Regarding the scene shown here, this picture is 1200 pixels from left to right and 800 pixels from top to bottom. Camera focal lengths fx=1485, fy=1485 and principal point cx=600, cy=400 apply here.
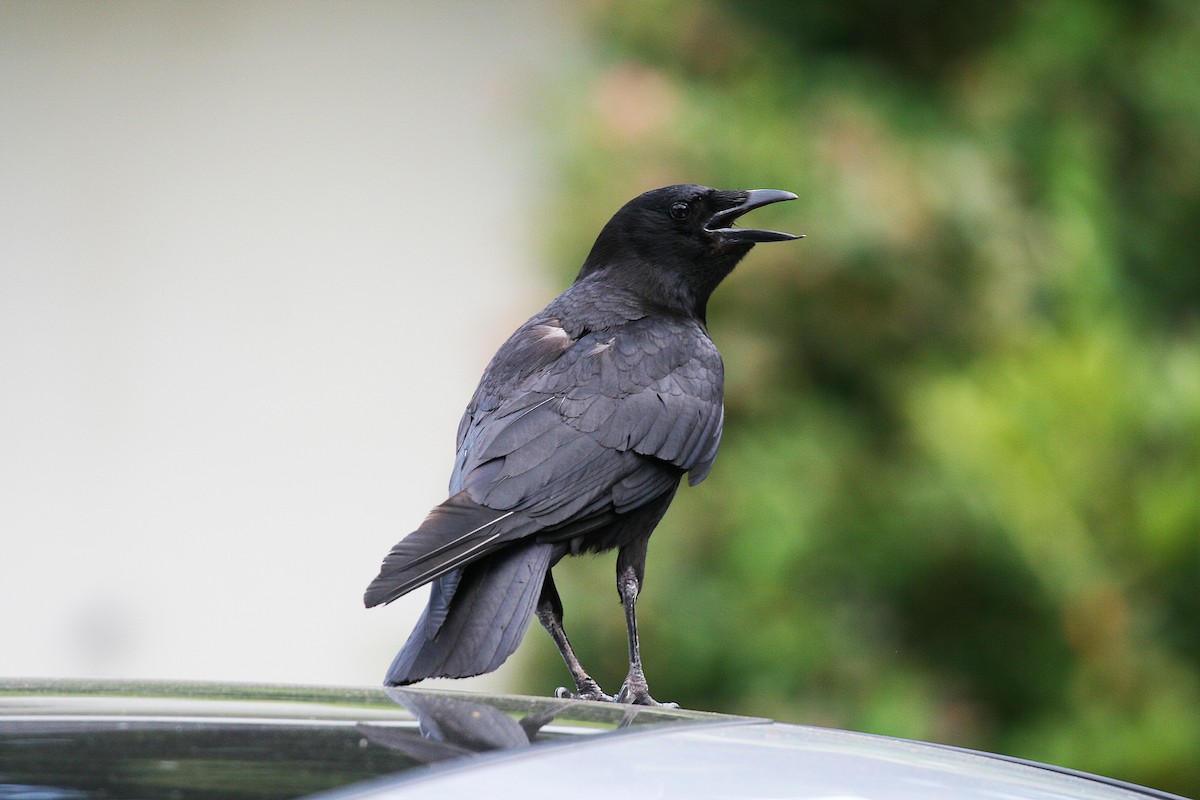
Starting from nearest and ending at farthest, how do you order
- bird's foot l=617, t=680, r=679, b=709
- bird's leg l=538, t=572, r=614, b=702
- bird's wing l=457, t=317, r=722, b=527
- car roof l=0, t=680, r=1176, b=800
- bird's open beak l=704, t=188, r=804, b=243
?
1. car roof l=0, t=680, r=1176, b=800
2. bird's wing l=457, t=317, r=722, b=527
3. bird's foot l=617, t=680, r=679, b=709
4. bird's leg l=538, t=572, r=614, b=702
5. bird's open beak l=704, t=188, r=804, b=243

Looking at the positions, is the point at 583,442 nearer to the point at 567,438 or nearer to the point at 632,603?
the point at 567,438

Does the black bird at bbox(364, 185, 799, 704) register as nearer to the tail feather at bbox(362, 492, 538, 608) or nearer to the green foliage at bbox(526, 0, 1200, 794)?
the tail feather at bbox(362, 492, 538, 608)

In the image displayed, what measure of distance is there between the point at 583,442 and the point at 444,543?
0.46m

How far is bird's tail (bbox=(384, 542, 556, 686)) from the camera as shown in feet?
8.55

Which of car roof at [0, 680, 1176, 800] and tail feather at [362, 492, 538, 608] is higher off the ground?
tail feather at [362, 492, 538, 608]

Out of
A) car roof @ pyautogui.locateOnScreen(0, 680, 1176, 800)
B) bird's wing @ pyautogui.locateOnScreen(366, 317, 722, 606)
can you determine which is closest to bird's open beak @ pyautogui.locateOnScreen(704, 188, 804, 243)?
bird's wing @ pyautogui.locateOnScreen(366, 317, 722, 606)

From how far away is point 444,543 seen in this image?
2.62 meters

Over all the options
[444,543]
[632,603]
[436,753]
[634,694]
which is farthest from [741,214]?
[436,753]

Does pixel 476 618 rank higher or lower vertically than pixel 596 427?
lower

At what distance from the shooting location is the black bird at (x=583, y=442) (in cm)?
267

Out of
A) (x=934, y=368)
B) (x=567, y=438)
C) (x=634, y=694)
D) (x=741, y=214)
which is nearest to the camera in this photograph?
(x=567, y=438)

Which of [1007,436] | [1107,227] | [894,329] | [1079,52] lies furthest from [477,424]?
[1079,52]

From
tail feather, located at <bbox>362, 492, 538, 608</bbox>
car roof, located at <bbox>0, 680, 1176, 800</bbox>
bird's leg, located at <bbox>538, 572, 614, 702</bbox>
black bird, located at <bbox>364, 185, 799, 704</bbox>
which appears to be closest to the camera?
car roof, located at <bbox>0, 680, 1176, 800</bbox>

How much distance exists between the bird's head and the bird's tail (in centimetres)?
105
